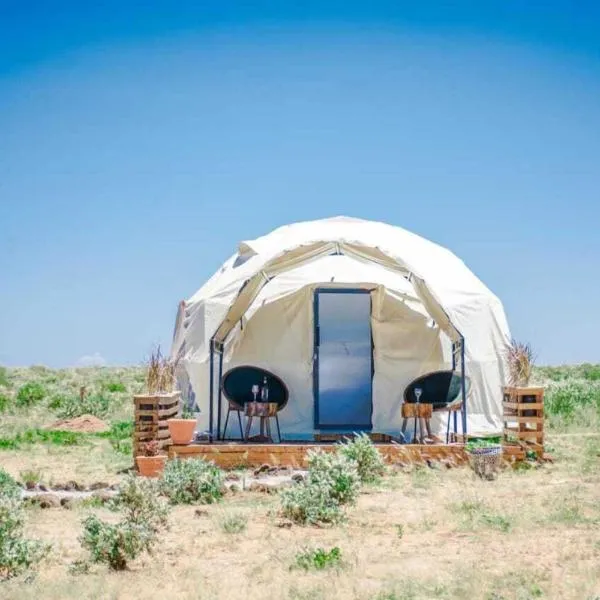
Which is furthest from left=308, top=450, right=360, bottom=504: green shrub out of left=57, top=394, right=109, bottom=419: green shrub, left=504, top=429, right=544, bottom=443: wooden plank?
left=57, top=394, right=109, bottom=419: green shrub

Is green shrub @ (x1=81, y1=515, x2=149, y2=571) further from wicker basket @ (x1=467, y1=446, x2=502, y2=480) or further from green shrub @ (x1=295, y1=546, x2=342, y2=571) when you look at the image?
wicker basket @ (x1=467, y1=446, x2=502, y2=480)

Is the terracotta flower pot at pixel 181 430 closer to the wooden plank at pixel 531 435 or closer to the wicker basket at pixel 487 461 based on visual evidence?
the wicker basket at pixel 487 461

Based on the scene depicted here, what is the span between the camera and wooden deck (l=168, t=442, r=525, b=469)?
37.4 ft

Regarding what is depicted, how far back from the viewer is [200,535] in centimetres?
749

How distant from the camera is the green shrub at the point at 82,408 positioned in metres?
17.8

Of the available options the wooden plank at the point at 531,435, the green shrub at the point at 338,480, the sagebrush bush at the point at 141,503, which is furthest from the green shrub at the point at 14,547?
the wooden plank at the point at 531,435

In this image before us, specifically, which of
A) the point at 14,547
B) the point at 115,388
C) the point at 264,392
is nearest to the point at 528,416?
the point at 264,392

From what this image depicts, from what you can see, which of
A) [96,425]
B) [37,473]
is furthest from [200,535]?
[96,425]

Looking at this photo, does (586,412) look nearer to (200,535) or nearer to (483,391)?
(483,391)

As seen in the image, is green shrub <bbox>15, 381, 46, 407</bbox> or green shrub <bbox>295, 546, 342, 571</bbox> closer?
green shrub <bbox>295, 546, 342, 571</bbox>

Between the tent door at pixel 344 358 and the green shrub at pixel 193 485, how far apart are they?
19.9 ft

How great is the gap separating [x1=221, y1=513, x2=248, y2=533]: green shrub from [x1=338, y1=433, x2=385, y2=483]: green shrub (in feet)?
8.35

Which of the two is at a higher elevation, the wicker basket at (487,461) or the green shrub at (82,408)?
the green shrub at (82,408)

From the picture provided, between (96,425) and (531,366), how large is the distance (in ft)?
27.6
